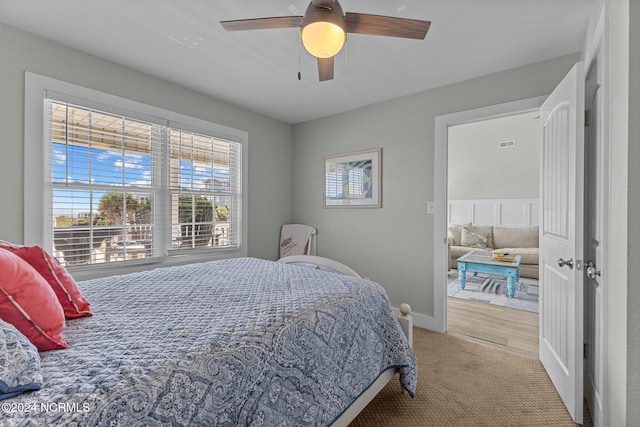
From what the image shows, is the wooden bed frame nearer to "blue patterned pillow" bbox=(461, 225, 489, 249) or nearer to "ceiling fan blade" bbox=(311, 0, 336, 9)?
"ceiling fan blade" bbox=(311, 0, 336, 9)

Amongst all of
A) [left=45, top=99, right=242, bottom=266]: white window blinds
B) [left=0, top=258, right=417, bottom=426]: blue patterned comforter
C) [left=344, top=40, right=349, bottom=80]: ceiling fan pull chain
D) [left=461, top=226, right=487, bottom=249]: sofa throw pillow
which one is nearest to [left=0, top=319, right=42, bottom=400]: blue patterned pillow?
[left=0, top=258, right=417, bottom=426]: blue patterned comforter

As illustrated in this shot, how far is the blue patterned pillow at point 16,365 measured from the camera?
688 mm

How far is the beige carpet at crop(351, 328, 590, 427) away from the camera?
1.69m

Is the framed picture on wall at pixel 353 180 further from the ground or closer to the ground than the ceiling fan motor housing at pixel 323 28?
closer to the ground

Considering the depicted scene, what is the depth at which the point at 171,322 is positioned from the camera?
116 cm

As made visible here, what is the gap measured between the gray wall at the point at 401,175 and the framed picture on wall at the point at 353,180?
77mm

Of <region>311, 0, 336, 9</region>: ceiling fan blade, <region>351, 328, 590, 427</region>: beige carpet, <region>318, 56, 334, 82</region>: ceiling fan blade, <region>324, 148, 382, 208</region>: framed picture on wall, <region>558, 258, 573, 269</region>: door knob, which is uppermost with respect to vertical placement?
<region>311, 0, 336, 9</region>: ceiling fan blade

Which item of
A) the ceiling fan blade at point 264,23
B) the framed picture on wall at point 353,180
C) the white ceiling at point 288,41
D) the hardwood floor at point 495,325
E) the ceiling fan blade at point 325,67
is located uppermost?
the white ceiling at point 288,41

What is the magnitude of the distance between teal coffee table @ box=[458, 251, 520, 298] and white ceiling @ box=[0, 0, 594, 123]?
8.62ft

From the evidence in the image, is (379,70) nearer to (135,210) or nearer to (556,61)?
(556,61)

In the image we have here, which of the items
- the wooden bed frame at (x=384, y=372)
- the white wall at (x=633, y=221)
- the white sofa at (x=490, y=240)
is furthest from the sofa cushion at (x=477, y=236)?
the white wall at (x=633, y=221)

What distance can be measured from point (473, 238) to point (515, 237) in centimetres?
70

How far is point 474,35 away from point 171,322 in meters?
2.61

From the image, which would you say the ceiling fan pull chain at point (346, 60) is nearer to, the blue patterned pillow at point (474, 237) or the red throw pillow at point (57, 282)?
the red throw pillow at point (57, 282)
